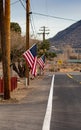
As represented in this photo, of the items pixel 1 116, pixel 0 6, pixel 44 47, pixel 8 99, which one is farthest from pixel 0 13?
pixel 44 47

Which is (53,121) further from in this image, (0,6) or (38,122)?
(0,6)

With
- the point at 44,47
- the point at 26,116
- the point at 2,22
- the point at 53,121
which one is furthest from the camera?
the point at 44,47

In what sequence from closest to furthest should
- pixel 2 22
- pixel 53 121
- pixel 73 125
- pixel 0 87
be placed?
pixel 73 125 < pixel 53 121 < pixel 2 22 < pixel 0 87

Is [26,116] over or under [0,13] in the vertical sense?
under

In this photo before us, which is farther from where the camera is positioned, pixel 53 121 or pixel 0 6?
pixel 0 6

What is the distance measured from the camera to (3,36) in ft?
77.2

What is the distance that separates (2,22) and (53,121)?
9.93 m

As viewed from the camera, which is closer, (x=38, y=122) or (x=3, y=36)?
(x=38, y=122)

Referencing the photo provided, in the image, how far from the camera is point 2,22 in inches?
922

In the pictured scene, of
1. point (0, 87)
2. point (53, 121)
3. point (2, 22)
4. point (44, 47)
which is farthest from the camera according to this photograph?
point (44, 47)

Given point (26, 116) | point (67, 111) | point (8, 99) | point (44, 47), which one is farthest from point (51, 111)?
point (44, 47)

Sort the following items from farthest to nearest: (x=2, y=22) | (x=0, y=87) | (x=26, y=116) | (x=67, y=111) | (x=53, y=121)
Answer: (x=0, y=87) → (x=2, y=22) → (x=67, y=111) → (x=26, y=116) → (x=53, y=121)

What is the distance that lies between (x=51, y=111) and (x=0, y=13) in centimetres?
768

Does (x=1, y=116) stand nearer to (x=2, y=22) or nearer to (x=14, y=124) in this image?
(x=14, y=124)
